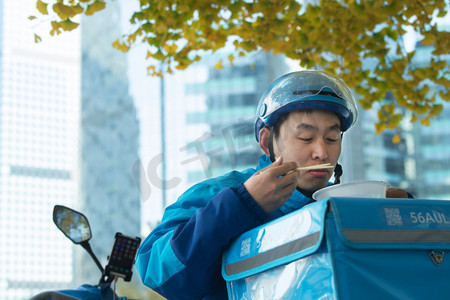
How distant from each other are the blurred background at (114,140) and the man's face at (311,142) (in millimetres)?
1037

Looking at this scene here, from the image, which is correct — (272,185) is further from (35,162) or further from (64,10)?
(35,162)

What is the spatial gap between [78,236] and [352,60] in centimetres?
169

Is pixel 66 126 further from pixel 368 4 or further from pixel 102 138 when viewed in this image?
pixel 368 4

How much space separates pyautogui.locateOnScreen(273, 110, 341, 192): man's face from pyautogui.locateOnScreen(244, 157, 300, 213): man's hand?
23 cm

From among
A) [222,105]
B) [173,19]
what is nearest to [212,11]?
[173,19]

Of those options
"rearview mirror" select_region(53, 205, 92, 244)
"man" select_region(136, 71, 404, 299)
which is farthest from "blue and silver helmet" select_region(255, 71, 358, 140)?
"rearview mirror" select_region(53, 205, 92, 244)

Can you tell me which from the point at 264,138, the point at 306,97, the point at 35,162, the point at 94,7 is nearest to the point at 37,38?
the point at 94,7

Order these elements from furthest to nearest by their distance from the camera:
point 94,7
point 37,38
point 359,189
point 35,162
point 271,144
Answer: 1. point 35,162
2. point 94,7
3. point 37,38
4. point 271,144
5. point 359,189

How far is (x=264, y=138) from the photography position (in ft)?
4.98

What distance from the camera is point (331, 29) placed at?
2.95m

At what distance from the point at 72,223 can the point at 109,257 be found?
0.18 metres

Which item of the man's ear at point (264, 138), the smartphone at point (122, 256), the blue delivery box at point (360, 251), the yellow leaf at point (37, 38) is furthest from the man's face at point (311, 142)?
the yellow leaf at point (37, 38)

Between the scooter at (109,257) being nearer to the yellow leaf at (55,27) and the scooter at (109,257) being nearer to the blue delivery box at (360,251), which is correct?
the yellow leaf at (55,27)

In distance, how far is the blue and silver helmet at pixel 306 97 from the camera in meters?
1.38
